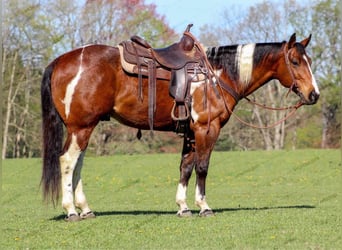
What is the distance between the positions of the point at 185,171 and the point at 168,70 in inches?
62.7

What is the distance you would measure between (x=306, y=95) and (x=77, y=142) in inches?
142

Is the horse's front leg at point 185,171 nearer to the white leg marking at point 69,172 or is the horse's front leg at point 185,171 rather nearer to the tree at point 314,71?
the white leg marking at point 69,172

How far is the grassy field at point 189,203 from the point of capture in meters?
8.45

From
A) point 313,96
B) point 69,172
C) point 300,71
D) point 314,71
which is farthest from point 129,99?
point 314,71

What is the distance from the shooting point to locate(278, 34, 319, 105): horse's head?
11.0 metres

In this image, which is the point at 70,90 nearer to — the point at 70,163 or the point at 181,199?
the point at 70,163

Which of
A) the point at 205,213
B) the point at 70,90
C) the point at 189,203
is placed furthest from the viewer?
the point at 189,203

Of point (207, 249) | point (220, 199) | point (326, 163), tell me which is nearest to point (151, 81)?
point (207, 249)

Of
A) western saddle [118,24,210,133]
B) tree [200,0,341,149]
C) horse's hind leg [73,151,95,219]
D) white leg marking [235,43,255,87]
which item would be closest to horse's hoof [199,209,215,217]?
western saddle [118,24,210,133]

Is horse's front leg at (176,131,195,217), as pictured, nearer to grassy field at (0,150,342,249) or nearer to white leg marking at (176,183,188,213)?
white leg marking at (176,183,188,213)

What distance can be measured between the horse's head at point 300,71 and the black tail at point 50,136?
3628 mm

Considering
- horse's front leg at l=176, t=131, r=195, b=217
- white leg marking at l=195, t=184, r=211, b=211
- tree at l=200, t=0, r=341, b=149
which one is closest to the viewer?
white leg marking at l=195, t=184, r=211, b=211

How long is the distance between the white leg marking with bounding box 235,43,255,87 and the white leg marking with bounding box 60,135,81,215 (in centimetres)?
279

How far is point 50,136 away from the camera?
1059 centimetres
